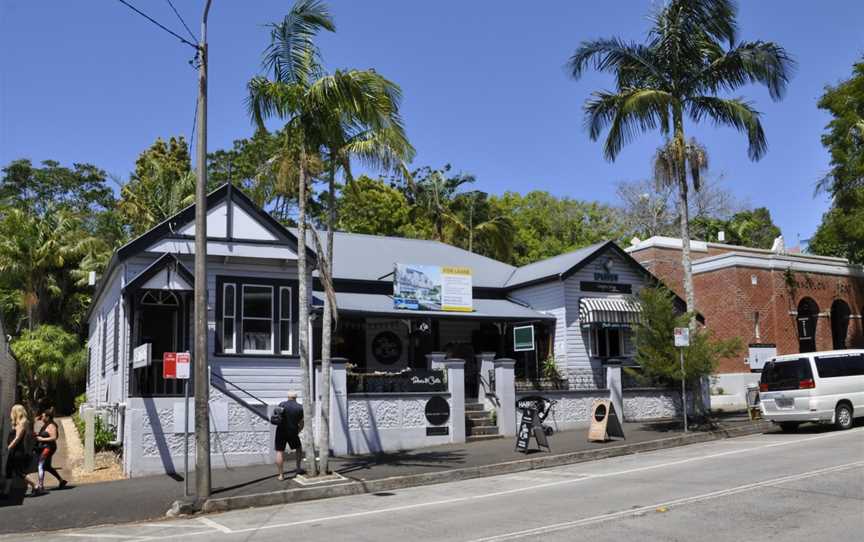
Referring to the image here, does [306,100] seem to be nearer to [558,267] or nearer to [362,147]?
[362,147]

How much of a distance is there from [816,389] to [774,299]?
41.8 ft

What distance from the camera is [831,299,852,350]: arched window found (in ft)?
115

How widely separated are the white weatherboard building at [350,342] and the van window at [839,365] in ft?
18.9

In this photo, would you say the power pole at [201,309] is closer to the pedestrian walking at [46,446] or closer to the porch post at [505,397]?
the pedestrian walking at [46,446]

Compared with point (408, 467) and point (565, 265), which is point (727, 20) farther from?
point (408, 467)

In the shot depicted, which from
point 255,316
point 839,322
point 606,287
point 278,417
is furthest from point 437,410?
point 839,322

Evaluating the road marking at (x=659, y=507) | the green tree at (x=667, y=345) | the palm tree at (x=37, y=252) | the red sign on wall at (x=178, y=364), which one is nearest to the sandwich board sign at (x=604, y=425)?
the green tree at (x=667, y=345)

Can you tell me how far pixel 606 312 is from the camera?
25812 millimetres

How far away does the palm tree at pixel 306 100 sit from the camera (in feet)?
52.3

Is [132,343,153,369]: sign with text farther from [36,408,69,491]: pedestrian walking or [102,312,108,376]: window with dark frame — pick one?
[102,312,108,376]: window with dark frame

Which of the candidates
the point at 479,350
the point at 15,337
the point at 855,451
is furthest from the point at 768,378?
the point at 15,337

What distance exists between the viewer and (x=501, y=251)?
153 ft

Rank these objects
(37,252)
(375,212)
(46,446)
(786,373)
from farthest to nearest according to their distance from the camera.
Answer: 1. (375,212)
2. (37,252)
3. (786,373)
4. (46,446)

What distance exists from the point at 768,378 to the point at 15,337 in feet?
113
